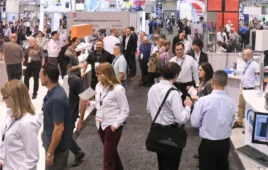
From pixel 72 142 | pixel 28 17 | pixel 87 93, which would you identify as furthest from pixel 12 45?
pixel 28 17

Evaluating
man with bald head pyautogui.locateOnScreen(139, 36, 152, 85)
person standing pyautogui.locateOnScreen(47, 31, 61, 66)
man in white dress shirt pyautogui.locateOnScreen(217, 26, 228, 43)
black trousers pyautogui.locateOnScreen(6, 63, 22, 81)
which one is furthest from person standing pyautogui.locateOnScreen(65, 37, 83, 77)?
man in white dress shirt pyautogui.locateOnScreen(217, 26, 228, 43)

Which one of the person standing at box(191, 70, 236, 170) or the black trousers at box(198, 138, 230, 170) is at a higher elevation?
the person standing at box(191, 70, 236, 170)

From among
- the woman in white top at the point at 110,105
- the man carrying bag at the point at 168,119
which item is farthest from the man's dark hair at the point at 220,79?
the woman in white top at the point at 110,105

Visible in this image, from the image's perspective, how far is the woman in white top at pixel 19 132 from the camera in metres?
2.77

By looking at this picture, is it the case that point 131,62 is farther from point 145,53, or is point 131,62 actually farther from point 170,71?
point 170,71

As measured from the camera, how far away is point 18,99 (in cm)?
283

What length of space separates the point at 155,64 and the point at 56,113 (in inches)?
250

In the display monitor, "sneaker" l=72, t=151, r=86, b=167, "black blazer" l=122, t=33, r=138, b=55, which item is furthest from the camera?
"black blazer" l=122, t=33, r=138, b=55

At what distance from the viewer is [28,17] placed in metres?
26.4

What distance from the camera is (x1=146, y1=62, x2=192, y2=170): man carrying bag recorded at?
364cm

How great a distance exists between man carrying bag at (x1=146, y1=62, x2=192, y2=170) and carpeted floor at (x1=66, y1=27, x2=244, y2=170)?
4.60 ft

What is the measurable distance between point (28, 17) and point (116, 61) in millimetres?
20895

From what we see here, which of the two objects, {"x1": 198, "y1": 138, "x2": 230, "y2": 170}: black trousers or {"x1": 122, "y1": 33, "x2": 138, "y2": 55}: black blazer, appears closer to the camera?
{"x1": 198, "y1": 138, "x2": 230, "y2": 170}: black trousers

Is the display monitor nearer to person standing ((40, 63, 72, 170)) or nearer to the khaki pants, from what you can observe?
person standing ((40, 63, 72, 170))
